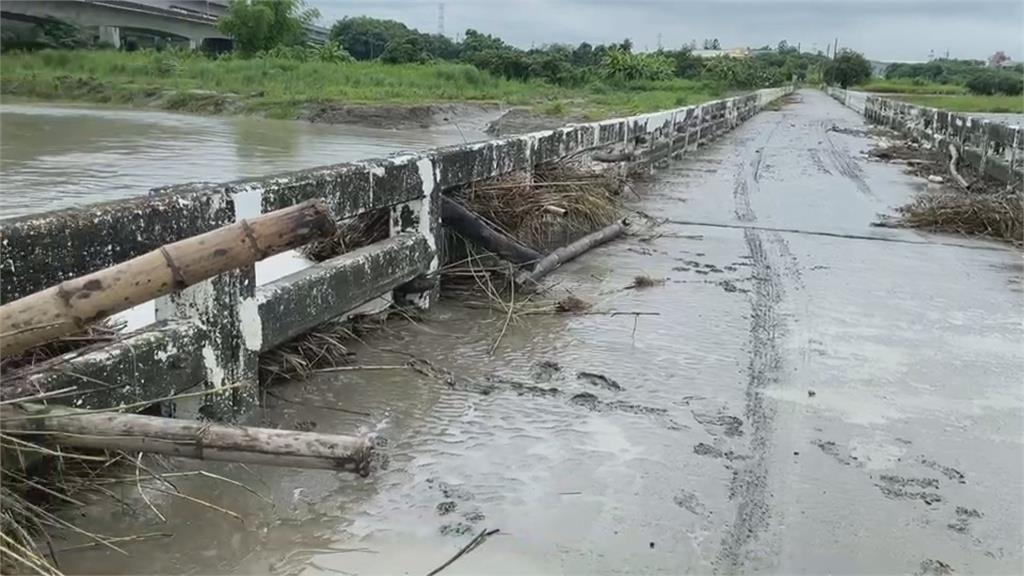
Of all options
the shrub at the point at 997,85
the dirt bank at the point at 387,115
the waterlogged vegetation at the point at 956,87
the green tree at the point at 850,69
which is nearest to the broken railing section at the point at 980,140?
the dirt bank at the point at 387,115

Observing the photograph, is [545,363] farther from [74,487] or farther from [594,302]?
[74,487]

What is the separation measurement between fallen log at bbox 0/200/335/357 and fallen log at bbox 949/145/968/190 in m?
10.8

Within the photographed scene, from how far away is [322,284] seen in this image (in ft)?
13.3

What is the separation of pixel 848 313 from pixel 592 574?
10.9 ft

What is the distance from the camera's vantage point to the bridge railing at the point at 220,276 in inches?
108

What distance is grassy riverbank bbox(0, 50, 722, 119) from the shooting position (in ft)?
122

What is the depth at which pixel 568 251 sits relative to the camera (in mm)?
6539

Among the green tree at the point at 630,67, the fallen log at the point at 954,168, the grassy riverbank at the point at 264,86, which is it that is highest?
the green tree at the point at 630,67

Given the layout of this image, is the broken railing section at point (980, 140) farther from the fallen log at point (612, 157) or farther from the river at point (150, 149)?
the river at point (150, 149)

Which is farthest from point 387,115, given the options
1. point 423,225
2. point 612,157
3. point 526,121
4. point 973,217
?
point 423,225

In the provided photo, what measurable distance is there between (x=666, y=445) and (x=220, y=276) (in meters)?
1.71

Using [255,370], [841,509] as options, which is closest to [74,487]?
[255,370]

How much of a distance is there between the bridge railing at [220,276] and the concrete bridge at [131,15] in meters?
50.7

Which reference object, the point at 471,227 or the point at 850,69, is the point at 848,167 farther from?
the point at 850,69
